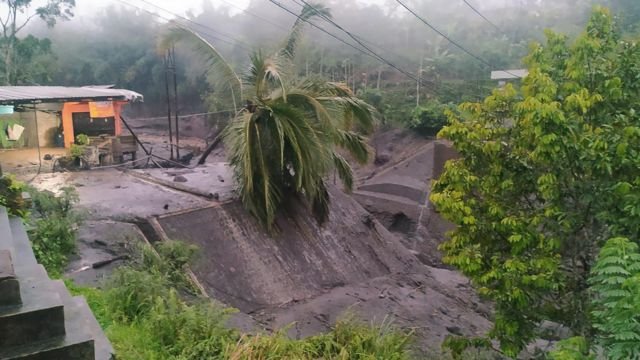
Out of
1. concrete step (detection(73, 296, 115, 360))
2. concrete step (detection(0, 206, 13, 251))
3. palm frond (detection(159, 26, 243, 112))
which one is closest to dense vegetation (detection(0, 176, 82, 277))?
concrete step (detection(0, 206, 13, 251))

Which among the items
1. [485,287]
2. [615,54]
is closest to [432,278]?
[485,287]

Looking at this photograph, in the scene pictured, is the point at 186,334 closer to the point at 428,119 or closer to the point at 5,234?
the point at 5,234

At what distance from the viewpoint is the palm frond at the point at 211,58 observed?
9.12 metres

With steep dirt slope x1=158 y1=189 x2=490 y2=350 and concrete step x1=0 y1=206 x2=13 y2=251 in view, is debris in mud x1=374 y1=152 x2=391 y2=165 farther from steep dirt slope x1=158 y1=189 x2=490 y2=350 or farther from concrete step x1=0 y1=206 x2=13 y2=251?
concrete step x1=0 y1=206 x2=13 y2=251

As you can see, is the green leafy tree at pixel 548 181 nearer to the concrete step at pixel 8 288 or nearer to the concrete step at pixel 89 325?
the concrete step at pixel 89 325

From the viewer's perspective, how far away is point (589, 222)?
5.02 meters

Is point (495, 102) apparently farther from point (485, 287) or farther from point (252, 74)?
point (252, 74)

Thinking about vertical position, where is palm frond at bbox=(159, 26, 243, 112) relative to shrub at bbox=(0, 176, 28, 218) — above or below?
above

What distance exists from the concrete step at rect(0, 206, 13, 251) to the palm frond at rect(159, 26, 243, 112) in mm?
5224

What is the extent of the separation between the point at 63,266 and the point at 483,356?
5642mm

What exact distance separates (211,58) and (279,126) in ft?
7.33

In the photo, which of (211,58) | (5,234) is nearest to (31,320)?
(5,234)

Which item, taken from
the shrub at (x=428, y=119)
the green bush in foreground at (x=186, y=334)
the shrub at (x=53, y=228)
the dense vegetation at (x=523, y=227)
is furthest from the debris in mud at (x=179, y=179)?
the shrub at (x=428, y=119)

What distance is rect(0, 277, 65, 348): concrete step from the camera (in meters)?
2.71
